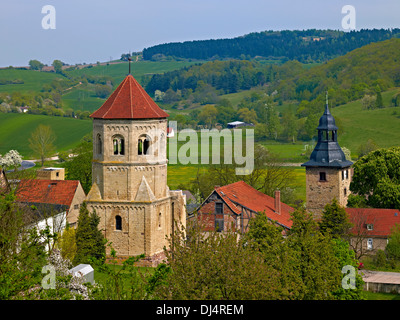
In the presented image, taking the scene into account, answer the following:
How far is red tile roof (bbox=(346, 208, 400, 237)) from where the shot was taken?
57.8m

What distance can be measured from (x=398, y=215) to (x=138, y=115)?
814 inches

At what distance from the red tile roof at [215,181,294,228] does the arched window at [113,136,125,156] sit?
8792mm

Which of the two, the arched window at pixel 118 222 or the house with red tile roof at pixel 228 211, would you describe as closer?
the arched window at pixel 118 222

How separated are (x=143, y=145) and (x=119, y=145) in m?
1.41

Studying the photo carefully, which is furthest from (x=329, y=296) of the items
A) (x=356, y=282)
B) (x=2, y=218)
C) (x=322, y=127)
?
(x=322, y=127)

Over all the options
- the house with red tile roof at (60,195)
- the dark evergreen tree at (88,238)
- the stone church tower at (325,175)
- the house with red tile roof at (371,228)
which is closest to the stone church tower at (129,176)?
the dark evergreen tree at (88,238)

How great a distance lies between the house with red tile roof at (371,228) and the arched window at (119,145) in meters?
16.3

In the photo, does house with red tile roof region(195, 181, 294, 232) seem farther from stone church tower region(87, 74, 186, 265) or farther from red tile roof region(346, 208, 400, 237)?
stone church tower region(87, 74, 186, 265)

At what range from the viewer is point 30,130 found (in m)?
137

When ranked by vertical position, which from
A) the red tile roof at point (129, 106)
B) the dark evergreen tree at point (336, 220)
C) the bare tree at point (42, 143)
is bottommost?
the dark evergreen tree at point (336, 220)

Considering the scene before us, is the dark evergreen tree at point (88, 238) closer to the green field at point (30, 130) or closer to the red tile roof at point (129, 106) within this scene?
the red tile roof at point (129, 106)

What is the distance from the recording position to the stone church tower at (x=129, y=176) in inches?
1972
